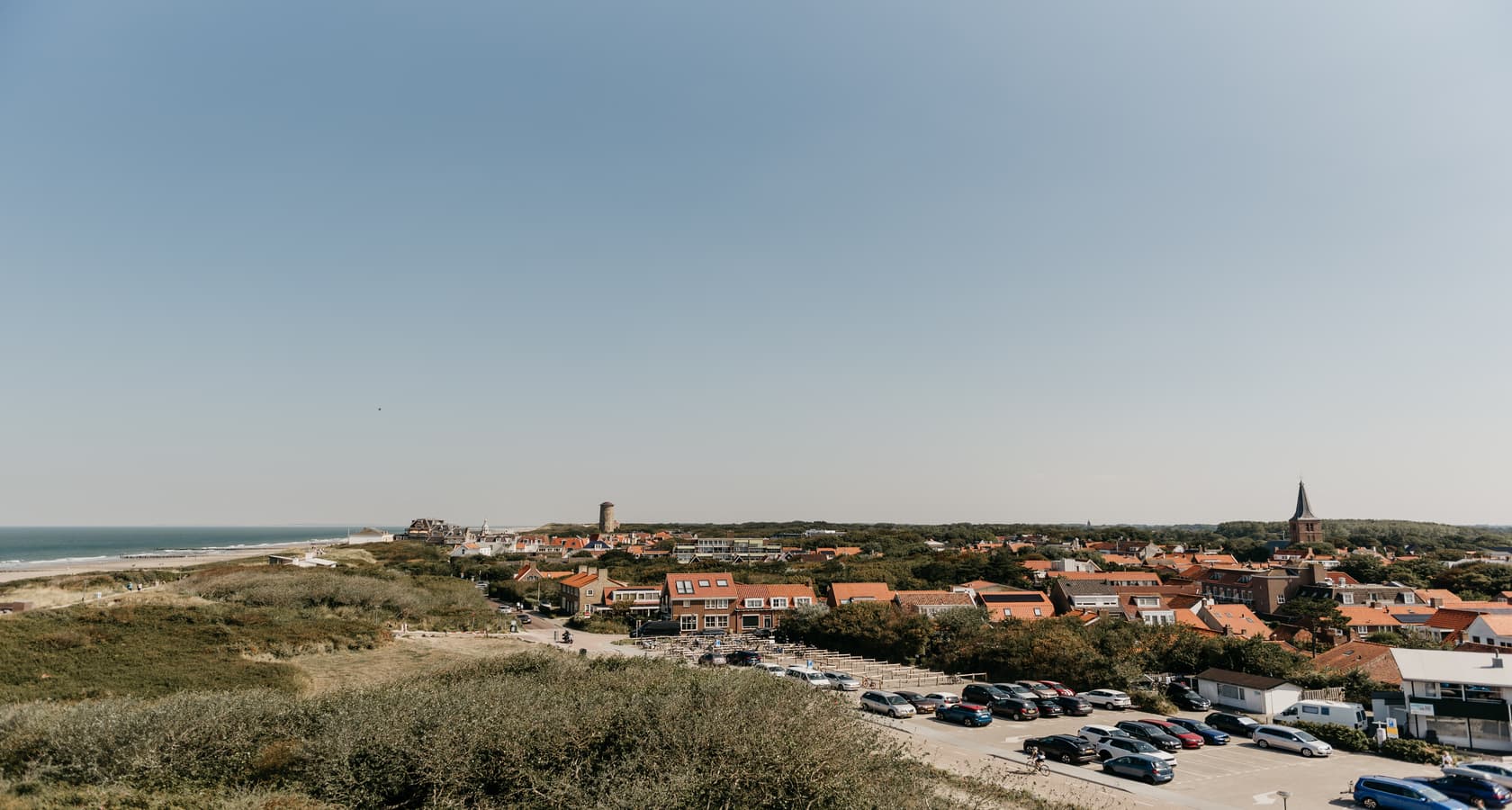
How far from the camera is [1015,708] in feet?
121

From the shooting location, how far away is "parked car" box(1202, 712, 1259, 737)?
111ft

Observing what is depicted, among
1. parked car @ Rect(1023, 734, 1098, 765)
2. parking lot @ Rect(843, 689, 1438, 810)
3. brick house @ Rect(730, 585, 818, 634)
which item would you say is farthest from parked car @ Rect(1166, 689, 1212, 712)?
brick house @ Rect(730, 585, 818, 634)

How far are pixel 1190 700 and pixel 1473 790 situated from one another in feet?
55.4

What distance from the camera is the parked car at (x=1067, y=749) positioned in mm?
29312

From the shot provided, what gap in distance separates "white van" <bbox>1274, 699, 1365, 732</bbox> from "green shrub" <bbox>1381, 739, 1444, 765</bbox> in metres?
2.82

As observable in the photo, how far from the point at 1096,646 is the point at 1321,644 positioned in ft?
93.2

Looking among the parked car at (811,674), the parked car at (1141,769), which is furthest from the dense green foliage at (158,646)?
the parked car at (1141,769)

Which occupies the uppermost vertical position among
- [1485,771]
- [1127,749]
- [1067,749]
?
[1127,749]

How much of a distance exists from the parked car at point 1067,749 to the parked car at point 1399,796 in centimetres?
850

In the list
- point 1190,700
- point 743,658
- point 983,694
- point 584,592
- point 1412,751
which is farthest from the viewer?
point 584,592

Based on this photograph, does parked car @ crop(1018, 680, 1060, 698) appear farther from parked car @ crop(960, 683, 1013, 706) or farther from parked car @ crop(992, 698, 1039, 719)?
parked car @ crop(992, 698, 1039, 719)

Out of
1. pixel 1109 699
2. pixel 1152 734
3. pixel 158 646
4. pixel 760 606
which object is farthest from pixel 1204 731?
pixel 158 646

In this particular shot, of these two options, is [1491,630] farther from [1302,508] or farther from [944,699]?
[1302,508]

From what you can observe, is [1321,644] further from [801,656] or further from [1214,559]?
[1214,559]
